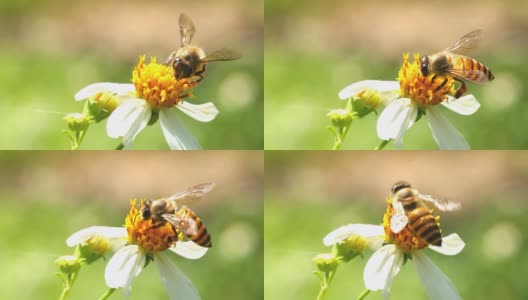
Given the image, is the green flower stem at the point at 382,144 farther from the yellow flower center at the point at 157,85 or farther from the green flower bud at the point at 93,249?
the green flower bud at the point at 93,249

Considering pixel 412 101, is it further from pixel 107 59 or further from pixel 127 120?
pixel 107 59

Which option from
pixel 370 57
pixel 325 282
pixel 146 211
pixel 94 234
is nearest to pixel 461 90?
Answer: pixel 370 57

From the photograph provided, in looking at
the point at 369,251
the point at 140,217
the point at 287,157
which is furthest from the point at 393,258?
the point at 140,217

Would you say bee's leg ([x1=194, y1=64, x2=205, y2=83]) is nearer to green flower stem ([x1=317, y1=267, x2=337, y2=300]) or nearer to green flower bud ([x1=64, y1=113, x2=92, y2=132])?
green flower bud ([x1=64, y1=113, x2=92, y2=132])

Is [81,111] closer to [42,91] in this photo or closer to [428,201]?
[42,91]

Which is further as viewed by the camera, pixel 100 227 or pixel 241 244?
pixel 241 244

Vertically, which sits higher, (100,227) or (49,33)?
(49,33)

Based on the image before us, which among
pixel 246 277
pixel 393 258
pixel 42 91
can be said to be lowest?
pixel 246 277
